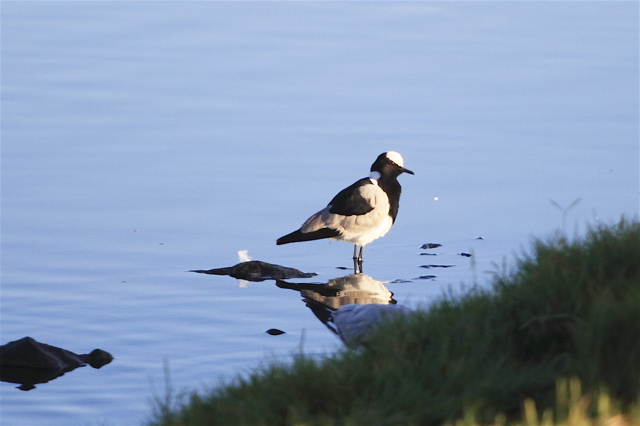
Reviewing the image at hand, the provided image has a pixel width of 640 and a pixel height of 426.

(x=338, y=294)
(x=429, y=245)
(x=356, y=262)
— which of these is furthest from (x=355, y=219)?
(x=338, y=294)

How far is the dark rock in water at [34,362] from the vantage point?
6719 millimetres

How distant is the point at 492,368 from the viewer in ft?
14.6

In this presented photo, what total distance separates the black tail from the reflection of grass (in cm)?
453

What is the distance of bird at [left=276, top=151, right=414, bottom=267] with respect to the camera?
980 centimetres

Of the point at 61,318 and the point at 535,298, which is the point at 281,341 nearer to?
the point at 61,318

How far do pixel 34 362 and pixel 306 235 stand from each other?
11.6 ft

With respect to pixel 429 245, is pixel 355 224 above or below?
above

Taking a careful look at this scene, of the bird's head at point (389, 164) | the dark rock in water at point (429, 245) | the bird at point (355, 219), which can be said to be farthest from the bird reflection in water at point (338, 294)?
the bird's head at point (389, 164)

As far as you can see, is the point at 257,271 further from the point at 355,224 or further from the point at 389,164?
the point at 389,164

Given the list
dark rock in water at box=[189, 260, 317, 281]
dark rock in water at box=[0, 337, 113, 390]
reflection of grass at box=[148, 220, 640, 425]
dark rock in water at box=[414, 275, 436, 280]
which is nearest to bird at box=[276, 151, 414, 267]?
dark rock in water at box=[189, 260, 317, 281]

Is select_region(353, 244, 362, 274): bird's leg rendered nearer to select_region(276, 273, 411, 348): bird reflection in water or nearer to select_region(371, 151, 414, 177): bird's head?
select_region(276, 273, 411, 348): bird reflection in water

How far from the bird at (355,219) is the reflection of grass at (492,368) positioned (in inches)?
182

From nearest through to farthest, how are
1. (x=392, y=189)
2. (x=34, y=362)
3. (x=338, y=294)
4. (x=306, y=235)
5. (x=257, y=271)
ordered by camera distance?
(x=34, y=362), (x=338, y=294), (x=257, y=271), (x=306, y=235), (x=392, y=189)

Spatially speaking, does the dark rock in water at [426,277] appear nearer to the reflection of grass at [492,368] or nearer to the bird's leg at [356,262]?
the bird's leg at [356,262]
